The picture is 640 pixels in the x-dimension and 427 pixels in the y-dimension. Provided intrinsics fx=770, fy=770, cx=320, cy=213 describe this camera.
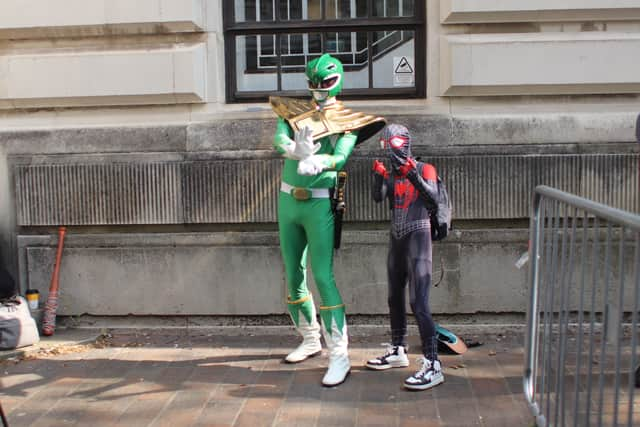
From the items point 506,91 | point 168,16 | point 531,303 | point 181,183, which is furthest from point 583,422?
point 168,16

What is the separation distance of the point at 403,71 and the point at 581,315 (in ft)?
11.5

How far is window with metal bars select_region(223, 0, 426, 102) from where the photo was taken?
20.2ft

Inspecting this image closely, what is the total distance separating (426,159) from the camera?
5852 mm

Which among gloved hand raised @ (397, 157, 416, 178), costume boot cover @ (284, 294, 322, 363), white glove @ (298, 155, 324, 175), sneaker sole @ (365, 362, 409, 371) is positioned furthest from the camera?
costume boot cover @ (284, 294, 322, 363)

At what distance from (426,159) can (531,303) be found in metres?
2.18

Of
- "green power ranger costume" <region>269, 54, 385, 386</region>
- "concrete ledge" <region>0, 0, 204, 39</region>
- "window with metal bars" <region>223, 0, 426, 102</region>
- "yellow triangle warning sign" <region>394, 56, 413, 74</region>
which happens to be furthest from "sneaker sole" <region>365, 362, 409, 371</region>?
"concrete ledge" <region>0, 0, 204, 39</region>

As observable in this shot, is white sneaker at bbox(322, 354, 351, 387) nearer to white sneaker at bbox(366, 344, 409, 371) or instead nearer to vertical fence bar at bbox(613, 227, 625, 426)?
white sneaker at bbox(366, 344, 409, 371)

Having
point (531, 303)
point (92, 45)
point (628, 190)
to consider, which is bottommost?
point (531, 303)

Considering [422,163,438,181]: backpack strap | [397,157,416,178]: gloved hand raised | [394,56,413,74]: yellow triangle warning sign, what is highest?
[394,56,413,74]: yellow triangle warning sign

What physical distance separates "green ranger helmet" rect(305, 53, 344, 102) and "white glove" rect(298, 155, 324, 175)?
0.53m

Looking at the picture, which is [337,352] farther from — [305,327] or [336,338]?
[305,327]

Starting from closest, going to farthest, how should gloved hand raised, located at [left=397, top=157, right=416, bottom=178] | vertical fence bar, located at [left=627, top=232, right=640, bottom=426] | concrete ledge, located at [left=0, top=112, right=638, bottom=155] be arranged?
vertical fence bar, located at [left=627, top=232, right=640, bottom=426] < gloved hand raised, located at [left=397, top=157, right=416, bottom=178] < concrete ledge, located at [left=0, top=112, right=638, bottom=155]

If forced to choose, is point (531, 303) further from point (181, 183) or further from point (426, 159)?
point (181, 183)

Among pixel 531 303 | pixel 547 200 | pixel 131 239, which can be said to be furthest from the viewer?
pixel 131 239
